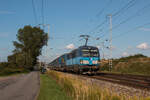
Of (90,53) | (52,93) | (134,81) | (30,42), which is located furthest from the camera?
(30,42)

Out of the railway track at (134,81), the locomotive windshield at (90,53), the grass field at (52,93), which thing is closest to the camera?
the grass field at (52,93)

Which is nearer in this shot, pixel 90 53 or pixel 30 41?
pixel 90 53

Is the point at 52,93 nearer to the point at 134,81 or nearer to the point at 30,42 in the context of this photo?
the point at 134,81

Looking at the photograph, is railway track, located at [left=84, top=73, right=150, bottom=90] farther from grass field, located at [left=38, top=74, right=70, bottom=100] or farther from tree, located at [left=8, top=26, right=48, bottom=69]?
tree, located at [left=8, top=26, right=48, bottom=69]

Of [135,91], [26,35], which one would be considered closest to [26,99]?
[135,91]

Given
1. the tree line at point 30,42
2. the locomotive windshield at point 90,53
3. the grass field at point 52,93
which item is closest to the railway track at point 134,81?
the grass field at point 52,93

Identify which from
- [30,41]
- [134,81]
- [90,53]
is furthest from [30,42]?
[134,81]

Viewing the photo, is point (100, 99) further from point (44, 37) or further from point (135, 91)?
point (44, 37)

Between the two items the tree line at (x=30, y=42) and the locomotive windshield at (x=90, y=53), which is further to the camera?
the tree line at (x=30, y=42)

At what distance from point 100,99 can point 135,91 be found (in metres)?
2.12

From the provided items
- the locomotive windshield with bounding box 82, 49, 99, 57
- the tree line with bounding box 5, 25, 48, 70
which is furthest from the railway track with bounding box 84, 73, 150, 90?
the tree line with bounding box 5, 25, 48, 70

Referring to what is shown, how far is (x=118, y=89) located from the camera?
859cm

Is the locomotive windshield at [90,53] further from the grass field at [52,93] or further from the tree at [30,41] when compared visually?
the tree at [30,41]

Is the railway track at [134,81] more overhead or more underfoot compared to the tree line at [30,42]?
more underfoot
